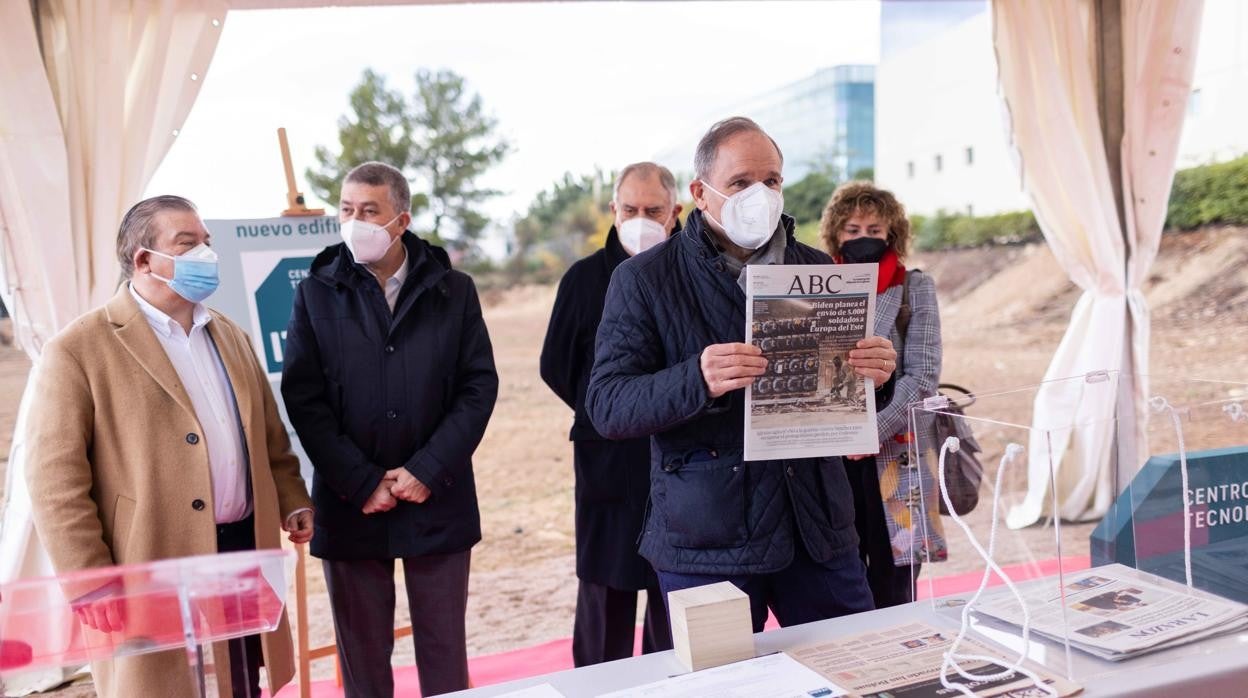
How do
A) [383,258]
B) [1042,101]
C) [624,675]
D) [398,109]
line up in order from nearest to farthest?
[624,675] < [383,258] < [1042,101] < [398,109]

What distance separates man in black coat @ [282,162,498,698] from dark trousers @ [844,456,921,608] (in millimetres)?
1092

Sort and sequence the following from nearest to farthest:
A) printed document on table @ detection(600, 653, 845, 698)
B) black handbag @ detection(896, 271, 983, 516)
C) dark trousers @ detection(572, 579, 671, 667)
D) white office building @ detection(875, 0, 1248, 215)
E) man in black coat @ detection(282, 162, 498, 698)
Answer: printed document on table @ detection(600, 653, 845, 698), black handbag @ detection(896, 271, 983, 516), man in black coat @ detection(282, 162, 498, 698), dark trousers @ detection(572, 579, 671, 667), white office building @ detection(875, 0, 1248, 215)

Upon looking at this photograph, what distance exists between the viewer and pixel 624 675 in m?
1.49

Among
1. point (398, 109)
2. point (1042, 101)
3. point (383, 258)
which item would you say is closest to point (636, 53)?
point (398, 109)

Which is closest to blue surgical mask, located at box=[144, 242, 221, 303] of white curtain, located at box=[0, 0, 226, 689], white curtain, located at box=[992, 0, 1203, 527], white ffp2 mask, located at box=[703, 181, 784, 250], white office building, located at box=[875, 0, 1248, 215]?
white curtain, located at box=[0, 0, 226, 689]

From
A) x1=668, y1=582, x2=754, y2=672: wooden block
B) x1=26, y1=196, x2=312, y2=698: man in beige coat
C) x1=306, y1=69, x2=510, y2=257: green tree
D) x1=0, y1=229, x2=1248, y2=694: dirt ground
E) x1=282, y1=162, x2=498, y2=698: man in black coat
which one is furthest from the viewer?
x1=306, y1=69, x2=510, y2=257: green tree

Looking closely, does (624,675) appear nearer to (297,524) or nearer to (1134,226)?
(297,524)

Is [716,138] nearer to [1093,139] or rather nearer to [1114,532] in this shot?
[1114,532]

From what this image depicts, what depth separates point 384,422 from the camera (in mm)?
2480

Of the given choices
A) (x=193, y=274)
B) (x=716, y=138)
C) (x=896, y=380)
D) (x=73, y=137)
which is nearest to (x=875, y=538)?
(x=896, y=380)

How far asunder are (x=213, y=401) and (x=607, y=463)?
1.10 m

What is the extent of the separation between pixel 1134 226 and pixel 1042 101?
775 millimetres

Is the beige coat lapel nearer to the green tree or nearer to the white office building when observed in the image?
the green tree

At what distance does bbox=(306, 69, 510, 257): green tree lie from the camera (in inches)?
413
